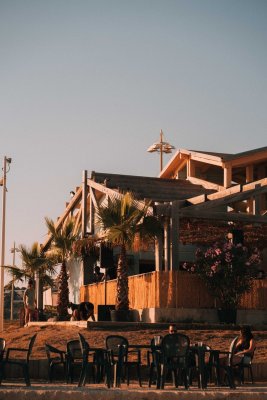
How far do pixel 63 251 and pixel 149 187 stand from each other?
13.7ft

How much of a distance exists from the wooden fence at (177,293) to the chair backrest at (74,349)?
8959 mm

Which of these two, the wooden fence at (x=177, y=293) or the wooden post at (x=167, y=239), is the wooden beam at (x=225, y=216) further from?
the wooden fence at (x=177, y=293)

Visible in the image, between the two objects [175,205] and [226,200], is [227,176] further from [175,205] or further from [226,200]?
[175,205]

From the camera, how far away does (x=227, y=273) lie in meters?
25.5

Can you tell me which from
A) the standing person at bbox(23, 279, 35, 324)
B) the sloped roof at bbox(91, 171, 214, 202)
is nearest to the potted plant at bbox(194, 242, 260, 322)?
the sloped roof at bbox(91, 171, 214, 202)

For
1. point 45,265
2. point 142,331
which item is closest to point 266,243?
point 142,331

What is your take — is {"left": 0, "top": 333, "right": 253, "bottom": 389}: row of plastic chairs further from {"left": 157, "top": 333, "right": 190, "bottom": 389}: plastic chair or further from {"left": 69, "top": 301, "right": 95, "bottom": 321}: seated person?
{"left": 69, "top": 301, "right": 95, "bottom": 321}: seated person

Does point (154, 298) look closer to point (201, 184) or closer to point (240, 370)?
point (240, 370)

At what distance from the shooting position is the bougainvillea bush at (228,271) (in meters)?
25.5

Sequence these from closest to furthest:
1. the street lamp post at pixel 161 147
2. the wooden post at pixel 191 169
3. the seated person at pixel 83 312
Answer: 1. the seated person at pixel 83 312
2. the wooden post at pixel 191 169
3. the street lamp post at pixel 161 147

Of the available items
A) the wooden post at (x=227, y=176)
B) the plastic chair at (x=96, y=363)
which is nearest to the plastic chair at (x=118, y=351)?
the plastic chair at (x=96, y=363)

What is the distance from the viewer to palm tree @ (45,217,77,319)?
30520 millimetres

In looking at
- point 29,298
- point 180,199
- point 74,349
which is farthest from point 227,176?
point 74,349

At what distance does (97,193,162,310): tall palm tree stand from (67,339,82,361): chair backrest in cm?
933
